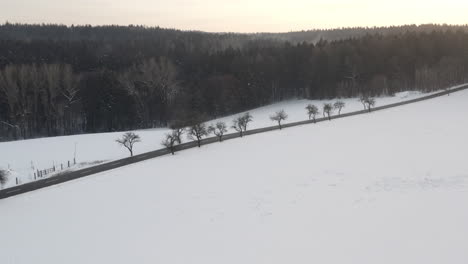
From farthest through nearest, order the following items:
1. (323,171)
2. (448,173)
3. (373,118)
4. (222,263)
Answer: (373,118), (323,171), (448,173), (222,263)

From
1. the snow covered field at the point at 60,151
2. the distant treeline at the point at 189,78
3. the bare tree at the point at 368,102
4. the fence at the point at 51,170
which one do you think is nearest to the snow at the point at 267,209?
the fence at the point at 51,170

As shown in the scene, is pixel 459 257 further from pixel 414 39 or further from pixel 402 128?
pixel 414 39

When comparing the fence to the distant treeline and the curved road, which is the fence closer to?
the curved road

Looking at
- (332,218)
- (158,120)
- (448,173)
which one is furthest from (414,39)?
(332,218)

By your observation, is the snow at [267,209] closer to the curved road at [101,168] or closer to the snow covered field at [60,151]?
the curved road at [101,168]

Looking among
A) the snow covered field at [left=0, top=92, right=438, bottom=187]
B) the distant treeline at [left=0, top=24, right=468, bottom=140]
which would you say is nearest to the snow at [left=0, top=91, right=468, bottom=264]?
the snow covered field at [left=0, top=92, right=438, bottom=187]

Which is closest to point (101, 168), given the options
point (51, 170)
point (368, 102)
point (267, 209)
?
point (51, 170)
